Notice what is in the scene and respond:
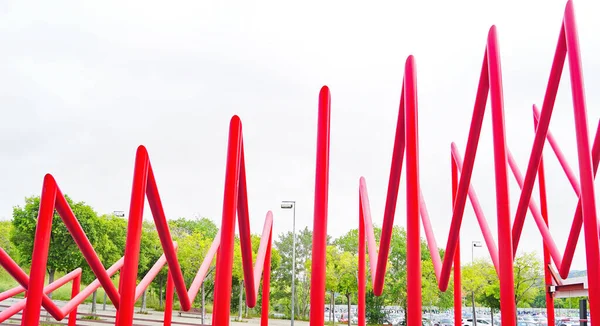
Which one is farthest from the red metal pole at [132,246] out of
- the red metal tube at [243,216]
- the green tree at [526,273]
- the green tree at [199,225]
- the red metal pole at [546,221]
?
the green tree at [199,225]

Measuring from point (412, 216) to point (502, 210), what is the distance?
726 millimetres

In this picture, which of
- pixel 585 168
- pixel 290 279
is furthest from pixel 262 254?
pixel 290 279

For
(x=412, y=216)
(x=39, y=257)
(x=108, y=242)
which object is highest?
(x=108, y=242)

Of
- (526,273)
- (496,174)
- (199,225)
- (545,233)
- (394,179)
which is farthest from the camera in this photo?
(199,225)

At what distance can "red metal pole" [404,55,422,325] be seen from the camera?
4.76 metres

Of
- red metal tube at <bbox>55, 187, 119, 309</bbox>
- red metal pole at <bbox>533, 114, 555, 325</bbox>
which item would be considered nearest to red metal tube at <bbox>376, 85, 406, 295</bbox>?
red metal tube at <bbox>55, 187, 119, 309</bbox>

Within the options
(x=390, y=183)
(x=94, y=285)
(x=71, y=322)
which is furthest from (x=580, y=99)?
(x=71, y=322)

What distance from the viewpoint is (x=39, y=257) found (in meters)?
5.80

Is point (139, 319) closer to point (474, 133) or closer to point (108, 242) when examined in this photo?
point (108, 242)

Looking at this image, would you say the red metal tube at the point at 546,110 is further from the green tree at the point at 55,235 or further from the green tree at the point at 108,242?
the green tree at the point at 108,242

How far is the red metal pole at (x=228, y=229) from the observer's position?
4.72 meters

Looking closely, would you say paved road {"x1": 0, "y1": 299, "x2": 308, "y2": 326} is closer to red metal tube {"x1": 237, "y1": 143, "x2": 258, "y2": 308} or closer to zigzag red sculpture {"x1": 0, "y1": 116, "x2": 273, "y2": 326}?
zigzag red sculpture {"x1": 0, "y1": 116, "x2": 273, "y2": 326}

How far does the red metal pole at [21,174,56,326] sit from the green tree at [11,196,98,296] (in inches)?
1104

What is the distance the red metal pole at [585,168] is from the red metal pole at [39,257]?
16.1 feet
